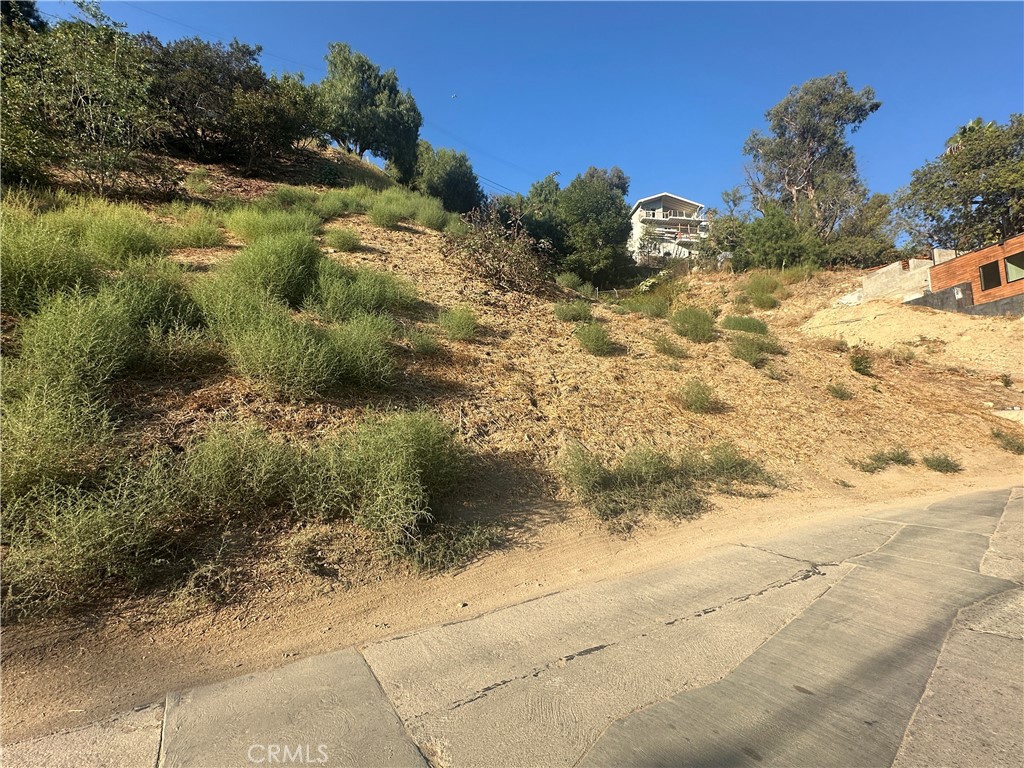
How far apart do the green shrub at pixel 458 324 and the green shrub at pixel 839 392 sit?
820 centimetres

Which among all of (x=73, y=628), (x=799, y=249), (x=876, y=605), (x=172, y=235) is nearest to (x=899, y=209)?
(x=799, y=249)

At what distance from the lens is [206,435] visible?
4.14m

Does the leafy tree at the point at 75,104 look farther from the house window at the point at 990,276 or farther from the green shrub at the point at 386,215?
the house window at the point at 990,276

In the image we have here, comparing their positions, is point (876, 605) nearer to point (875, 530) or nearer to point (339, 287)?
point (875, 530)

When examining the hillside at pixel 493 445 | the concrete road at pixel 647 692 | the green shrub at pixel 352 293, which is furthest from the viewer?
the green shrub at pixel 352 293

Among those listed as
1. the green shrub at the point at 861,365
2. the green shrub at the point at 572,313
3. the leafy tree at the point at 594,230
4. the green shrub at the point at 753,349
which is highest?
the leafy tree at the point at 594,230

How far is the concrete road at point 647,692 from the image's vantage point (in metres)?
2.02

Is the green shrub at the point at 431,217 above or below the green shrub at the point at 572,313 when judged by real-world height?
above

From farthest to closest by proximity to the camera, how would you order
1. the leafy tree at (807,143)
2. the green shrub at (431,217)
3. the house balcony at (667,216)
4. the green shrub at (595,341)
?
the house balcony at (667,216)
the leafy tree at (807,143)
the green shrub at (431,217)
the green shrub at (595,341)

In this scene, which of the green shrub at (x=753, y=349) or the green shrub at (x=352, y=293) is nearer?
the green shrub at (x=352, y=293)

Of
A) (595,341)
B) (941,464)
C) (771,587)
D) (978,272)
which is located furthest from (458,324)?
(978,272)

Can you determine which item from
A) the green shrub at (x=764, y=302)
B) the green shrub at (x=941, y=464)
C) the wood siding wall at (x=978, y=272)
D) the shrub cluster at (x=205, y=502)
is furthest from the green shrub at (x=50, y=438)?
the wood siding wall at (x=978, y=272)

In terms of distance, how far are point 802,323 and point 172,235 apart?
2348cm

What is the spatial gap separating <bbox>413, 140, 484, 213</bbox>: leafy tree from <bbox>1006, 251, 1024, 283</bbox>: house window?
964 inches
